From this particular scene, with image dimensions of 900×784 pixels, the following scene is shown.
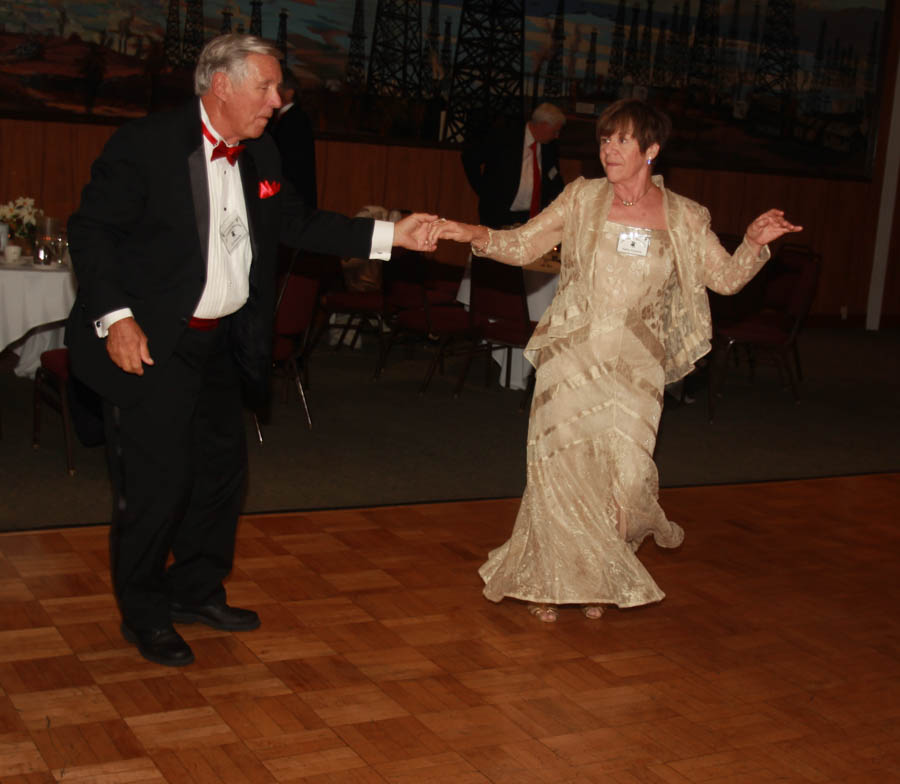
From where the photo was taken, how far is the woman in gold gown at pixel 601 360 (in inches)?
148

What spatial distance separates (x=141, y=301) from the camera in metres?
3.13

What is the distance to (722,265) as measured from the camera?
3.78m

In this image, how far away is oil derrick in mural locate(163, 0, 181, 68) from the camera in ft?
30.1

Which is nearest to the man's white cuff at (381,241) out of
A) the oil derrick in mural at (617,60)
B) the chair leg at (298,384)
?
the chair leg at (298,384)

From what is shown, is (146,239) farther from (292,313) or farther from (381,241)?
(292,313)

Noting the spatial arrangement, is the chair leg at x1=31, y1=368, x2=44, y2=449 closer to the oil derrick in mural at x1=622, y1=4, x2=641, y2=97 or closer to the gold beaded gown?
the gold beaded gown

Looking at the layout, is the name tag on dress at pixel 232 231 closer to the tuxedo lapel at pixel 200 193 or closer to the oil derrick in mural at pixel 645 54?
the tuxedo lapel at pixel 200 193

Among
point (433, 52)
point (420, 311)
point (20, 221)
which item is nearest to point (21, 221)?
point (20, 221)

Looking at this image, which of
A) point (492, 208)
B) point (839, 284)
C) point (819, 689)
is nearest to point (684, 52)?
point (839, 284)

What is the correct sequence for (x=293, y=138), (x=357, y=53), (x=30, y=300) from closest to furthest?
(x=30, y=300) < (x=293, y=138) < (x=357, y=53)

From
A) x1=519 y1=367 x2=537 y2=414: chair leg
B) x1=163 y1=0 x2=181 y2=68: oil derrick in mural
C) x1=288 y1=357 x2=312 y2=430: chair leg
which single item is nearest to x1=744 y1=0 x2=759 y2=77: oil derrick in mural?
x1=163 y1=0 x2=181 y2=68: oil derrick in mural

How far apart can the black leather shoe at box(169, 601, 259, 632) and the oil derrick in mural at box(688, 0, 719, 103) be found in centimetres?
921

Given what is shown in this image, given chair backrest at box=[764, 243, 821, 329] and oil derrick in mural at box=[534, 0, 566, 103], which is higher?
oil derrick in mural at box=[534, 0, 566, 103]

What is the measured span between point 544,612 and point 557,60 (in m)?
7.85
